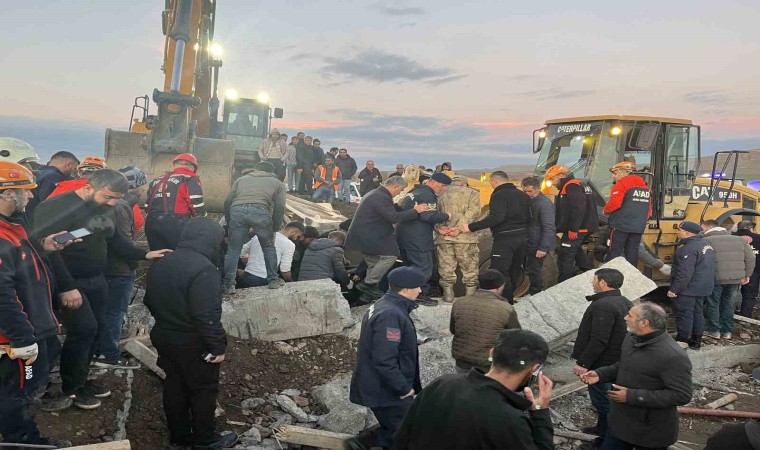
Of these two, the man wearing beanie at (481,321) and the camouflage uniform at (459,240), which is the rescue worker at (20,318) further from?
Result: the camouflage uniform at (459,240)

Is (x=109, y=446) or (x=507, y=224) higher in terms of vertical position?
(x=507, y=224)

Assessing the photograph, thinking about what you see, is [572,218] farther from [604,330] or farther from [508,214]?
[604,330]

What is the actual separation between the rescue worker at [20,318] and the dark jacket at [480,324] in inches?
120

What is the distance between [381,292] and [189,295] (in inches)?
145

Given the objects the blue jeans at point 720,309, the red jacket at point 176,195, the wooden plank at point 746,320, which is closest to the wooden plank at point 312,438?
the red jacket at point 176,195

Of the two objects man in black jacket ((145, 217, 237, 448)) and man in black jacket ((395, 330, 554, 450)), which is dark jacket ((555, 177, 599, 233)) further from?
man in black jacket ((395, 330, 554, 450))

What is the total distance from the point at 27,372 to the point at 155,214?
276cm

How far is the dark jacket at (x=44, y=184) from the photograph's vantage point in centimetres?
545

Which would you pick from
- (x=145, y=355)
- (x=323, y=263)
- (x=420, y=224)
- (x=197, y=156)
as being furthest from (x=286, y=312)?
(x=197, y=156)

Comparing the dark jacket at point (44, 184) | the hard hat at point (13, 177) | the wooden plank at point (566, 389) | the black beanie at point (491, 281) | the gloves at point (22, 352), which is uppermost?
the hard hat at point (13, 177)

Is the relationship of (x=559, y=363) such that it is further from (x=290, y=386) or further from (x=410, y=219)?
(x=290, y=386)

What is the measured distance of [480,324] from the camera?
4672mm

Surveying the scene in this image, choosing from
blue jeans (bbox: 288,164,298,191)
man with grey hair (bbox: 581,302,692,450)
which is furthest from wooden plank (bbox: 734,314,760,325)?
blue jeans (bbox: 288,164,298,191)

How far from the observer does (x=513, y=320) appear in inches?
184
